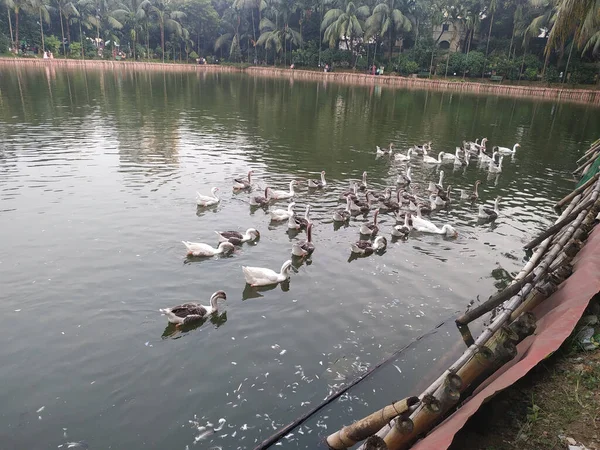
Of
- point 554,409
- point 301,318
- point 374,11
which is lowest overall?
point 301,318

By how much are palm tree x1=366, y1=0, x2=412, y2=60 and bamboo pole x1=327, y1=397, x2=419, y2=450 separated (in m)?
76.8

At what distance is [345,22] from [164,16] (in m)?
39.8

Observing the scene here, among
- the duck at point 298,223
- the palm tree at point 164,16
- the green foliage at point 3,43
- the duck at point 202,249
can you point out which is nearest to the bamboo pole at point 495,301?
the duck at point 202,249

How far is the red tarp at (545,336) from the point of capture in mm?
4656

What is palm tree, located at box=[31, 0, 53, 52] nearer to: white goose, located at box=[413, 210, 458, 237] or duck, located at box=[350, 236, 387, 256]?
white goose, located at box=[413, 210, 458, 237]

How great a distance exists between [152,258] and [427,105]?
1591 inches

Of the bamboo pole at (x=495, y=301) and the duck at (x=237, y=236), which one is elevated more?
the bamboo pole at (x=495, y=301)

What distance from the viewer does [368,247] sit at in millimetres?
12547

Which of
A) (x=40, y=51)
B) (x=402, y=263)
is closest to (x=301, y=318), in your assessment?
(x=402, y=263)

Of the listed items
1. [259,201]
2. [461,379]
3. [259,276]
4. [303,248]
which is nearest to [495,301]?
[461,379]

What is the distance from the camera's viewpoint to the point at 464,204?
17234 mm

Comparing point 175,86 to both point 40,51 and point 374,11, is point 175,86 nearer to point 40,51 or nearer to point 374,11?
point 374,11

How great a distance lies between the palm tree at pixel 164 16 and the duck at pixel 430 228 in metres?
89.3

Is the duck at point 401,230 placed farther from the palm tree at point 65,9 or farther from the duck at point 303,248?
the palm tree at point 65,9
